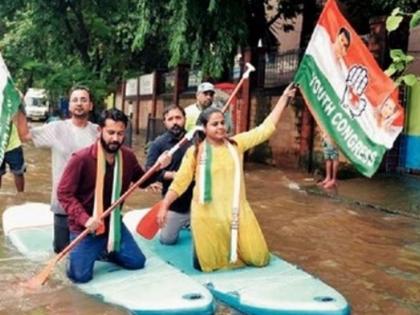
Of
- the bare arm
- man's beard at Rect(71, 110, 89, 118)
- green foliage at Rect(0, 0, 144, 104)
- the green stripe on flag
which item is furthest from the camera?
green foliage at Rect(0, 0, 144, 104)

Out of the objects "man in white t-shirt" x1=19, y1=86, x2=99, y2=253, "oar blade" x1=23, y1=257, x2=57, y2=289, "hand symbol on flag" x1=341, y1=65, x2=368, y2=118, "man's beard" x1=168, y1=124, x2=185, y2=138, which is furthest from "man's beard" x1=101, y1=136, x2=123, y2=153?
"hand symbol on flag" x1=341, y1=65, x2=368, y2=118

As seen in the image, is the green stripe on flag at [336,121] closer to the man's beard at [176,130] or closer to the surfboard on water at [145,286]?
the man's beard at [176,130]

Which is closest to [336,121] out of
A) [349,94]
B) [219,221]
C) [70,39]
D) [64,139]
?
[349,94]

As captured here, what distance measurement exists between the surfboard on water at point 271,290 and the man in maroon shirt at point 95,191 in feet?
2.33

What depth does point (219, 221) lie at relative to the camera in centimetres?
560

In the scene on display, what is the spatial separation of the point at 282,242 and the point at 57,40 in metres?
A: 17.5

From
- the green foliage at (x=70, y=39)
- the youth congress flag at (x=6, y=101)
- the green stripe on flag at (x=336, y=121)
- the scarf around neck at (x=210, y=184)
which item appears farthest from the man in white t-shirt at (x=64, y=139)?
the green foliage at (x=70, y=39)

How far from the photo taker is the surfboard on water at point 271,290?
464 cm

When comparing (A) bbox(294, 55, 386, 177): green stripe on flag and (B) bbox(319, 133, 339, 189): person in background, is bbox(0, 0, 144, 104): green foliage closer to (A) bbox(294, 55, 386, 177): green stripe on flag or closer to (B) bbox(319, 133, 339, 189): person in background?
(B) bbox(319, 133, 339, 189): person in background

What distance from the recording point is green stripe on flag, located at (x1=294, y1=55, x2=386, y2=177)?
6238 millimetres

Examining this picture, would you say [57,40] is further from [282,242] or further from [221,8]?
[282,242]

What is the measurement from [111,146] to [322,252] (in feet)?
9.36

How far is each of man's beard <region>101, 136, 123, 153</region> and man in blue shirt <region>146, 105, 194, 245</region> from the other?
3.89 feet

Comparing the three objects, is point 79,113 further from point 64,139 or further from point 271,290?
point 271,290
